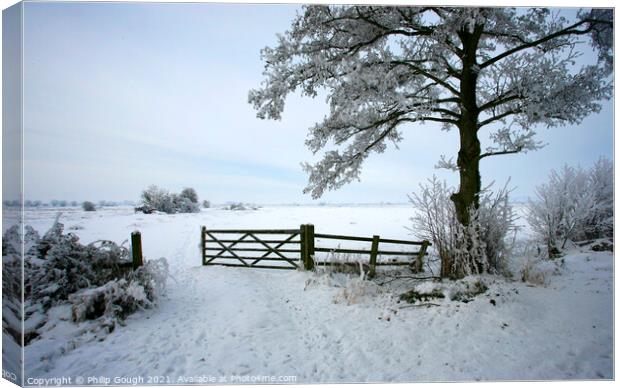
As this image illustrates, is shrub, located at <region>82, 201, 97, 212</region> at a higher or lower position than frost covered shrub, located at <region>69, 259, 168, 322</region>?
higher

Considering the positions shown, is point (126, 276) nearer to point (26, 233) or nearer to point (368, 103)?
point (26, 233)

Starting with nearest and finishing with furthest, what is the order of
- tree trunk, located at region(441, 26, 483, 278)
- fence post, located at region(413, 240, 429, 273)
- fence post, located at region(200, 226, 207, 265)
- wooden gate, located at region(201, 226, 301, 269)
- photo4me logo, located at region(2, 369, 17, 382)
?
photo4me logo, located at region(2, 369, 17, 382) < tree trunk, located at region(441, 26, 483, 278) < fence post, located at region(413, 240, 429, 273) < wooden gate, located at region(201, 226, 301, 269) < fence post, located at region(200, 226, 207, 265)

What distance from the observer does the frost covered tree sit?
3467 millimetres

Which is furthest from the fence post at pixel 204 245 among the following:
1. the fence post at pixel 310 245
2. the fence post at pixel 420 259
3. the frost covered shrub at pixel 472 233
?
the frost covered shrub at pixel 472 233

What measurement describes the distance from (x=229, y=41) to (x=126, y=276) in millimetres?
3972

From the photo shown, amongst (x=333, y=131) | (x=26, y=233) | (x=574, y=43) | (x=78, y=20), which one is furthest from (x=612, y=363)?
(x=78, y=20)

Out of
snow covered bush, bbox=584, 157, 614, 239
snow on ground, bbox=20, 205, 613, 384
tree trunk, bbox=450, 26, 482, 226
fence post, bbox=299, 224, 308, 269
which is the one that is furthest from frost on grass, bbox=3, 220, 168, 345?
snow covered bush, bbox=584, 157, 614, 239

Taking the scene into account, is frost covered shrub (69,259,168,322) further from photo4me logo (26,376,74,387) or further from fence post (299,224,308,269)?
fence post (299,224,308,269)

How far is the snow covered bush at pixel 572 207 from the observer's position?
14.2 feet

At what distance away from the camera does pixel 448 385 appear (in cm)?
277

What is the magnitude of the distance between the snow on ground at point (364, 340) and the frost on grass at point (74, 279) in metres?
0.20

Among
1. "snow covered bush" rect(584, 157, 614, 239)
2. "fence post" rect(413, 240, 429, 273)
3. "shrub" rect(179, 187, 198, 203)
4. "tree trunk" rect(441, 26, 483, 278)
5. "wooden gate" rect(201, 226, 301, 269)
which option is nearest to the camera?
"snow covered bush" rect(584, 157, 614, 239)

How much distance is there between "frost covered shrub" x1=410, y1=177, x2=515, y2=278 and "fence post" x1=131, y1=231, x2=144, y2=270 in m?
5.11

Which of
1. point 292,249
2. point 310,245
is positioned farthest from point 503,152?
point 292,249
